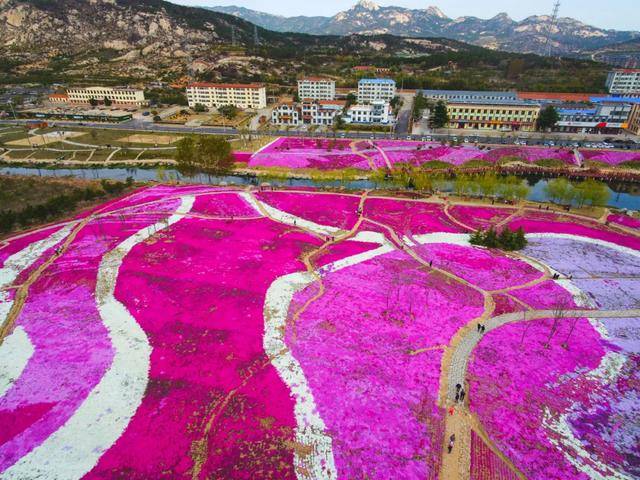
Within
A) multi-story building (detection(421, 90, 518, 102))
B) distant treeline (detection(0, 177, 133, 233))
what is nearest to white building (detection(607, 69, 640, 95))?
multi-story building (detection(421, 90, 518, 102))

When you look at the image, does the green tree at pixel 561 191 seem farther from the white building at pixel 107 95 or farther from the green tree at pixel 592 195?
the white building at pixel 107 95

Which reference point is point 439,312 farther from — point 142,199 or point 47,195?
point 47,195

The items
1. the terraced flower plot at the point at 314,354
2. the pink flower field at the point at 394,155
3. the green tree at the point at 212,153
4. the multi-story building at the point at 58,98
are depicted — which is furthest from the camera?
the multi-story building at the point at 58,98

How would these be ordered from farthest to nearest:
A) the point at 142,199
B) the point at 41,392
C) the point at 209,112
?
the point at 209,112 → the point at 142,199 → the point at 41,392

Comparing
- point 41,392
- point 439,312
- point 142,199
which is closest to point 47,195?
point 142,199

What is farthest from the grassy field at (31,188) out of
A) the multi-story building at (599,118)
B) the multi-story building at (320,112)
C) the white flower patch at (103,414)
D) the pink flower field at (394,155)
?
the multi-story building at (599,118)

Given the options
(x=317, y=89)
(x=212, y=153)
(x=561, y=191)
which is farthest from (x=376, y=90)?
(x=561, y=191)
